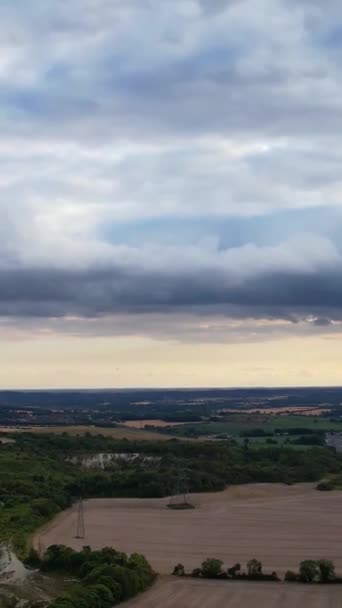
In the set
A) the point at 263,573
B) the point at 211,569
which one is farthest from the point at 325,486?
the point at 211,569

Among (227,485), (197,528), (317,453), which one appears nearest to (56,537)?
(197,528)

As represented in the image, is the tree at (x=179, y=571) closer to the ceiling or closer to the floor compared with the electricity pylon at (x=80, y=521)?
closer to the floor

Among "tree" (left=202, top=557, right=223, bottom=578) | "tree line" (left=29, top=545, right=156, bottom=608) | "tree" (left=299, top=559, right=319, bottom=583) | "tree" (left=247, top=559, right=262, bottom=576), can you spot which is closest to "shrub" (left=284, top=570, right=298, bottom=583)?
"tree" (left=299, top=559, right=319, bottom=583)

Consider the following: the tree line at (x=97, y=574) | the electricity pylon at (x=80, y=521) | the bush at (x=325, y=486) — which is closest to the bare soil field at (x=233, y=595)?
the tree line at (x=97, y=574)

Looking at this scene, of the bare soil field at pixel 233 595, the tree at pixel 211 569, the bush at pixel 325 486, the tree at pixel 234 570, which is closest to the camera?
the bare soil field at pixel 233 595

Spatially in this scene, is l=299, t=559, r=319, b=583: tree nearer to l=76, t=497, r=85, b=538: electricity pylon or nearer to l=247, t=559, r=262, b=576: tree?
l=247, t=559, r=262, b=576: tree

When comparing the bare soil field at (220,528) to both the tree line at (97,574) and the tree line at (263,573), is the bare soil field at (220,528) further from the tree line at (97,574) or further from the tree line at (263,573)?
the tree line at (97,574)

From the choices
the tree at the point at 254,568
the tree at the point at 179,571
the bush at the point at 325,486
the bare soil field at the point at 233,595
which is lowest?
the bare soil field at the point at 233,595
